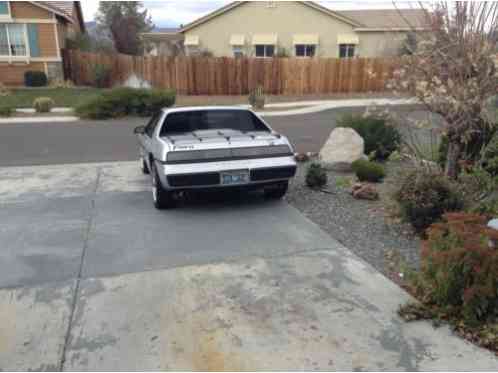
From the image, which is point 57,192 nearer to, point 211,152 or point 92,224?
point 92,224

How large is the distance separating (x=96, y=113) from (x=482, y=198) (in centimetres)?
1378

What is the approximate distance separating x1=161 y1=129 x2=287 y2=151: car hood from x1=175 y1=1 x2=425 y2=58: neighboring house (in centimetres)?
2447

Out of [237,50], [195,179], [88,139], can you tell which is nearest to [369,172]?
[195,179]

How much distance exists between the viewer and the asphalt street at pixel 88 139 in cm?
1013

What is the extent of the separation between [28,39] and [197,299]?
88.4 ft

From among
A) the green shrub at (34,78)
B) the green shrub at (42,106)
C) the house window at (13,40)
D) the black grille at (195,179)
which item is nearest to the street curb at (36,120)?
the green shrub at (42,106)

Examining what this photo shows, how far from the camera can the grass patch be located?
64.5 feet

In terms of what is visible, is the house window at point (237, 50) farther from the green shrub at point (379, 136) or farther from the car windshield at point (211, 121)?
the car windshield at point (211, 121)

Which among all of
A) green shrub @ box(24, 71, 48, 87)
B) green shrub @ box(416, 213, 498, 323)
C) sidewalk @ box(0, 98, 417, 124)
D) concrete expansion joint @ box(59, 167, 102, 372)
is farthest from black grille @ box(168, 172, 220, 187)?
green shrub @ box(24, 71, 48, 87)

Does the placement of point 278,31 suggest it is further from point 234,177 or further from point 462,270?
point 462,270

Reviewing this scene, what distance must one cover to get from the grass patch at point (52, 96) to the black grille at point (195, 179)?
547 inches

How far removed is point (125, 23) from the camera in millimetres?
39844

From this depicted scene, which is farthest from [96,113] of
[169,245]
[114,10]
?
[114,10]

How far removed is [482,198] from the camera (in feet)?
17.8
